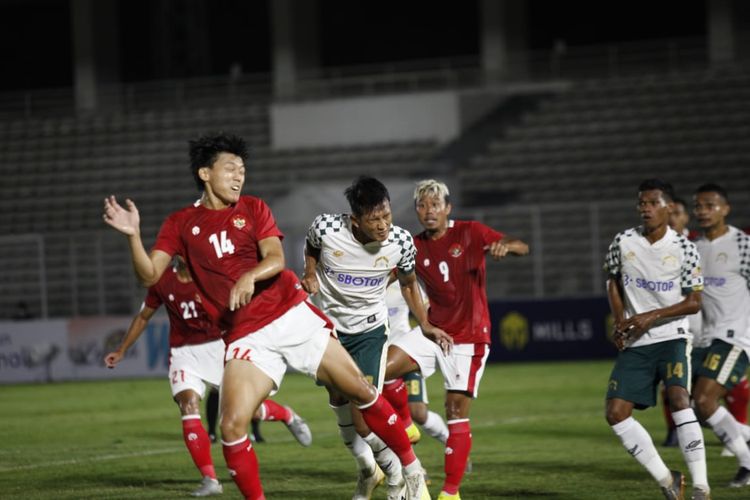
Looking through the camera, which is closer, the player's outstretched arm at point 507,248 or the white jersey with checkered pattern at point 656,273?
the white jersey with checkered pattern at point 656,273

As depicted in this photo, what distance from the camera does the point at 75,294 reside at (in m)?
27.1

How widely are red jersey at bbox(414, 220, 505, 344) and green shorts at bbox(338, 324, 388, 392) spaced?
0.72m

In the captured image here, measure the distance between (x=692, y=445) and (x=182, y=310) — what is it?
4.51 metres

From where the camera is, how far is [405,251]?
910 cm

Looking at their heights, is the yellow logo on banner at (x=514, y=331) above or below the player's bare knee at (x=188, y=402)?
below

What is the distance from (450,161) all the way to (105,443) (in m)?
18.7

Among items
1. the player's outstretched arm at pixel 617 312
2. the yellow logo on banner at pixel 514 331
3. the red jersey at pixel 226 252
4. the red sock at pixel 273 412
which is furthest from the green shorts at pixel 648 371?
the yellow logo on banner at pixel 514 331

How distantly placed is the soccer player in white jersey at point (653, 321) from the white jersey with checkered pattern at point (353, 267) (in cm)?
151

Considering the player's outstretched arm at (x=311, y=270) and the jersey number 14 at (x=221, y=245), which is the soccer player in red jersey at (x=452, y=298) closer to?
the player's outstretched arm at (x=311, y=270)

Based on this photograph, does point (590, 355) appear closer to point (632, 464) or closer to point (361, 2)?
point (632, 464)

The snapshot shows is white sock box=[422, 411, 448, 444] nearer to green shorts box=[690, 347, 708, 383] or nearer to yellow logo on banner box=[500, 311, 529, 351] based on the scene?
green shorts box=[690, 347, 708, 383]

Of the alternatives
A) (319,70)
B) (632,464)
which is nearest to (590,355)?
(632,464)

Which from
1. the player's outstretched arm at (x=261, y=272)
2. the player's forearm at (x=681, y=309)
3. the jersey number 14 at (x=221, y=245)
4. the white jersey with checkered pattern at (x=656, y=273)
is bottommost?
the player's forearm at (x=681, y=309)

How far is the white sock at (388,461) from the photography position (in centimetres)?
865
